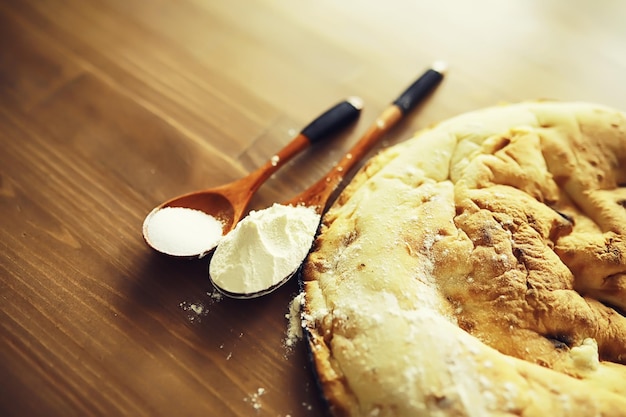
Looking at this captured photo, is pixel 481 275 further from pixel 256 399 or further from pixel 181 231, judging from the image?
pixel 181 231


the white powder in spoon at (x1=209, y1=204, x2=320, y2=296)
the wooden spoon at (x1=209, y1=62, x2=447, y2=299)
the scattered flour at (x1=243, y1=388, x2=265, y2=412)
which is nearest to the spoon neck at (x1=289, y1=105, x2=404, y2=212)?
the wooden spoon at (x1=209, y1=62, x2=447, y2=299)

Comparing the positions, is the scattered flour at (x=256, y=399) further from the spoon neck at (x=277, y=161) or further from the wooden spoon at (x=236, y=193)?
the spoon neck at (x=277, y=161)

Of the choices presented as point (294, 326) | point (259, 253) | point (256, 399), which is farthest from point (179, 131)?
point (256, 399)

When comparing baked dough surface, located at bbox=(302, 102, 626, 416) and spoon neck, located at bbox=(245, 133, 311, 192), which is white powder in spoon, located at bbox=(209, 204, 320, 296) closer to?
baked dough surface, located at bbox=(302, 102, 626, 416)

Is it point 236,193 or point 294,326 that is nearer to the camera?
point 294,326

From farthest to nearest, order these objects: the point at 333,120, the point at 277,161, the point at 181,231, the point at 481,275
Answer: the point at 333,120 < the point at 277,161 < the point at 181,231 < the point at 481,275

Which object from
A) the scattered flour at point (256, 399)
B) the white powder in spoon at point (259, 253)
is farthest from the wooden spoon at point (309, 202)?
the scattered flour at point (256, 399)
